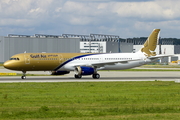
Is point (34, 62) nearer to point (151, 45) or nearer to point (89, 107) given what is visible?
point (151, 45)

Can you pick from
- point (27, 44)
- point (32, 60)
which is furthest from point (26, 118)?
point (27, 44)

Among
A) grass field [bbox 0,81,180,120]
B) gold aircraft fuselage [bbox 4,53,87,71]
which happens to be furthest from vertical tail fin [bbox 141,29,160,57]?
grass field [bbox 0,81,180,120]

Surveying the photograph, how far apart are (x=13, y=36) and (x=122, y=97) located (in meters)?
166

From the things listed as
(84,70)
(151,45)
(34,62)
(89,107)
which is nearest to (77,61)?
(84,70)

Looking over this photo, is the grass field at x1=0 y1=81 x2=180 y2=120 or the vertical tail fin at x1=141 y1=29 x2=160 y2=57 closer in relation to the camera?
the grass field at x1=0 y1=81 x2=180 y2=120

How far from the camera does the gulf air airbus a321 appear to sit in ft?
184

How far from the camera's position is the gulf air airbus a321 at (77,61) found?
184ft

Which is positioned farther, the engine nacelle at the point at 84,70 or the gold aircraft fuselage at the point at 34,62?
the engine nacelle at the point at 84,70

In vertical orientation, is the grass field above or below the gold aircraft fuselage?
below

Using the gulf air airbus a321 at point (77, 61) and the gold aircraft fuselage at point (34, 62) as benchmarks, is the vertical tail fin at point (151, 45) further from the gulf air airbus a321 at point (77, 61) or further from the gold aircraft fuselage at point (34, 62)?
the gold aircraft fuselage at point (34, 62)

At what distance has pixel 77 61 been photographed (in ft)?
193

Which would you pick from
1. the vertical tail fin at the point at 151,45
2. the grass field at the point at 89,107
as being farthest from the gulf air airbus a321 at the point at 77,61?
the grass field at the point at 89,107

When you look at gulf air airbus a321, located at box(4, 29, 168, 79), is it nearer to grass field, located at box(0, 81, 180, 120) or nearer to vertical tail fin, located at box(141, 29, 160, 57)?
vertical tail fin, located at box(141, 29, 160, 57)

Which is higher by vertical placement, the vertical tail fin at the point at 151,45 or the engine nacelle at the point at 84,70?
the vertical tail fin at the point at 151,45
